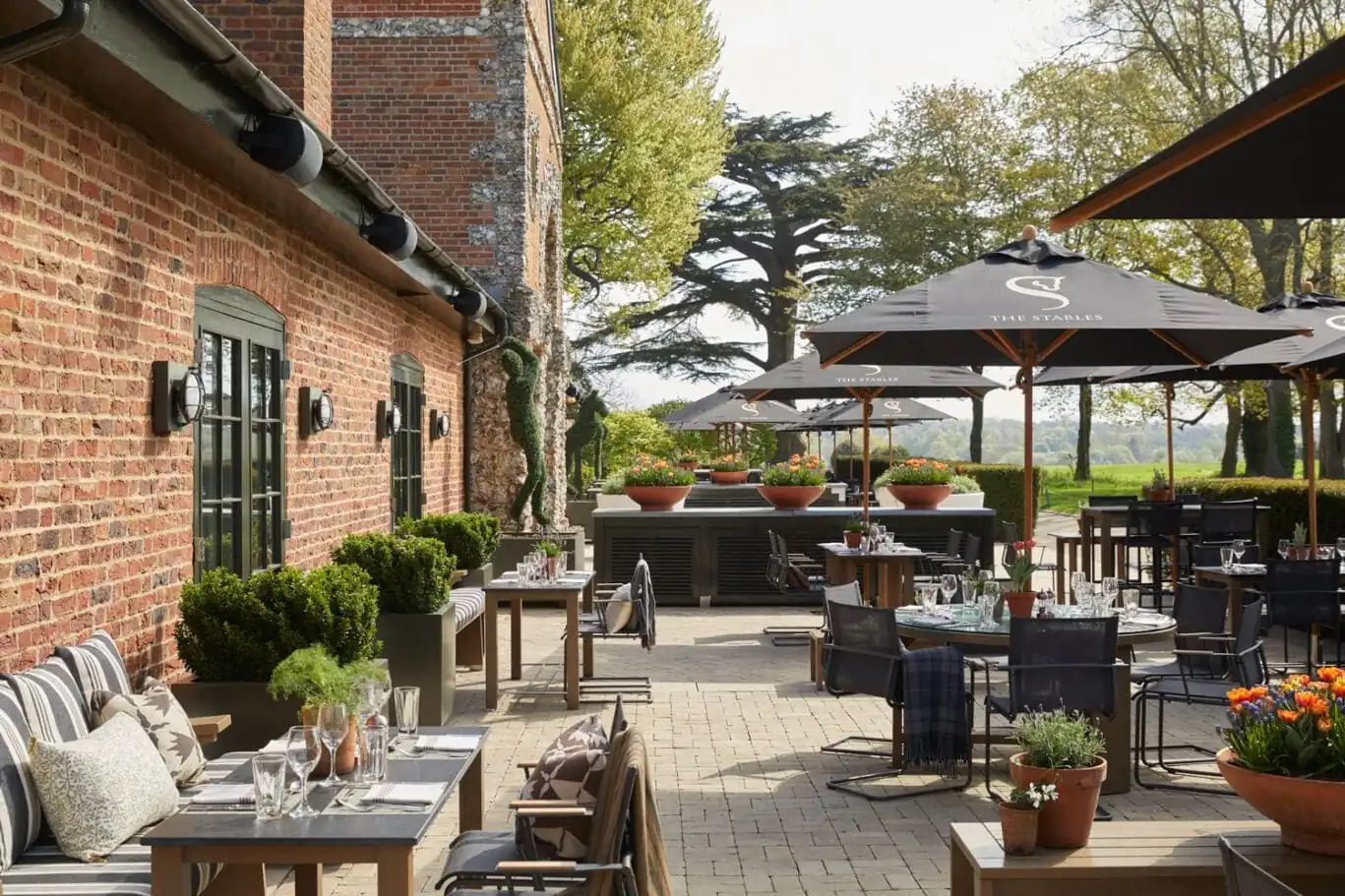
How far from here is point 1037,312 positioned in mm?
7004

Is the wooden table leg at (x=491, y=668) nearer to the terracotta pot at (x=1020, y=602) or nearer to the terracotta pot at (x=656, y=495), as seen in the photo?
the terracotta pot at (x=1020, y=602)

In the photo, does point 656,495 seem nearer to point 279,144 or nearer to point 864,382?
point 864,382

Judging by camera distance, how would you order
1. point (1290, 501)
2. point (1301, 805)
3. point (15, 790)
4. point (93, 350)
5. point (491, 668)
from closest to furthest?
1. point (1301, 805)
2. point (15, 790)
3. point (93, 350)
4. point (491, 668)
5. point (1290, 501)

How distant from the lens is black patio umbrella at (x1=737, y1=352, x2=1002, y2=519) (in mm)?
12094

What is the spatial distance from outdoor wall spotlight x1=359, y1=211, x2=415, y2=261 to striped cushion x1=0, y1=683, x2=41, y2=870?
4.69m

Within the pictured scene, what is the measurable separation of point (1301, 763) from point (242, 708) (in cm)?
427

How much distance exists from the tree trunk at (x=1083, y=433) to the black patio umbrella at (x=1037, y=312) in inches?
1121

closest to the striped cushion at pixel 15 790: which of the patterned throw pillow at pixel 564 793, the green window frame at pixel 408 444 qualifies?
the patterned throw pillow at pixel 564 793

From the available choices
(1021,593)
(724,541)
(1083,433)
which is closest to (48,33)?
(1021,593)

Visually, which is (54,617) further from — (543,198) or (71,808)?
(543,198)

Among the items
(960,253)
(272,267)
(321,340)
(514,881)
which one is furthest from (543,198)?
(960,253)

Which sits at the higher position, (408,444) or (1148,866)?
(408,444)

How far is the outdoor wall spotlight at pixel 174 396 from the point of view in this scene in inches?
234

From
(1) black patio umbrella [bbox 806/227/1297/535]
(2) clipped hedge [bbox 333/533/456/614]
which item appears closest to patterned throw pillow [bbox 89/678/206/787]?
(2) clipped hedge [bbox 333/533/456/614]
